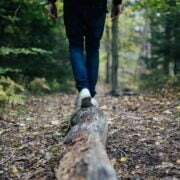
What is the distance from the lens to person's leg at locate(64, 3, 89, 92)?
15.2 ft

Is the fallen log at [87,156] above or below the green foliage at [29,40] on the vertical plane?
below

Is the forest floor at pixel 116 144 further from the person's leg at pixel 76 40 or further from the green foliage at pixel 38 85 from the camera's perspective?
the green foliage at pixel 38 85

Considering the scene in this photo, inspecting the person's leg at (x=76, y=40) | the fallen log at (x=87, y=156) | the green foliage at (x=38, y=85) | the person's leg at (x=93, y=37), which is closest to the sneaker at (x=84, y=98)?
the person's leg at (x=76, y=40)

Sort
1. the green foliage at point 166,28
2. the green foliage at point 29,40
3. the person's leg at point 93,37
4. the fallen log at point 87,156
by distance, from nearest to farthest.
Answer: the fallen log at point 87,156 → the person's leg at point 93,37 → the green foliage at point 29,40 → the green foliage at point 166,28

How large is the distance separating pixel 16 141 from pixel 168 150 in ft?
5.90

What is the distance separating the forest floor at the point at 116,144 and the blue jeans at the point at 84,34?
2.26 ft

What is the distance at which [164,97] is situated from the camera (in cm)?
813

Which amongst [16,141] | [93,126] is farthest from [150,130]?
[16,141]

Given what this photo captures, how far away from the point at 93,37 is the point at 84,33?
131mm

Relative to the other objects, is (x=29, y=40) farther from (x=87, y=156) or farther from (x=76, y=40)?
(x=87, y=156)

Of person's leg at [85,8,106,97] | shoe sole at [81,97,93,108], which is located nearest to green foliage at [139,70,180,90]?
person's leg at [85,8,106,97]

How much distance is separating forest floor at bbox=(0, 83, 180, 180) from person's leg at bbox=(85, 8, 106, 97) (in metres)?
0.76

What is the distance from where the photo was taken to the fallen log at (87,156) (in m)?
2.51

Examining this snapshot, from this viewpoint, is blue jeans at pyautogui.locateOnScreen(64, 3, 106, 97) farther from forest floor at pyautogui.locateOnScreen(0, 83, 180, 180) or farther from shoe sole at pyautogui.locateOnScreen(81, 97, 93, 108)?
forest floor at pyautogui.locateOnScreen(0, 83, 180, 180)
